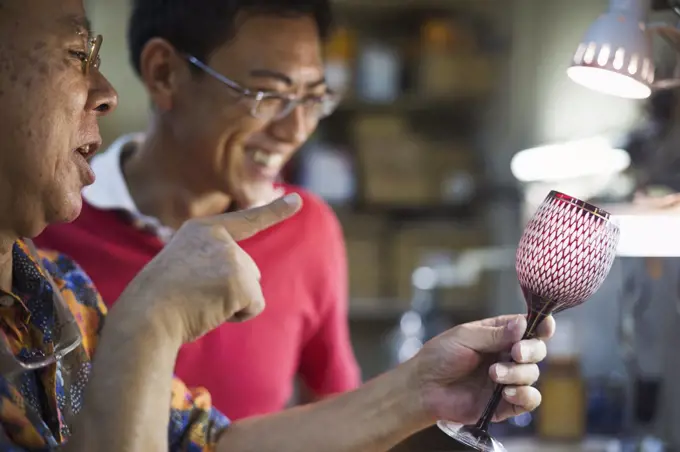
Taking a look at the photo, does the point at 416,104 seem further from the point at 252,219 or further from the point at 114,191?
the point at 252,219

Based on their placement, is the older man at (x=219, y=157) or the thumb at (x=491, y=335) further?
the older man at (x=219, y=157)

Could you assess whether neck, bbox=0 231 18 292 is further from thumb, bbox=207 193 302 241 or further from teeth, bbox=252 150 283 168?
teeth, bbox=252 150 283 168

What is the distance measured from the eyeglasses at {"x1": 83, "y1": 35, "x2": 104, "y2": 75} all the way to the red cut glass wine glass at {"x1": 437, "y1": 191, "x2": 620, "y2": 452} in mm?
445

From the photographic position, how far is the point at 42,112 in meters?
0.71

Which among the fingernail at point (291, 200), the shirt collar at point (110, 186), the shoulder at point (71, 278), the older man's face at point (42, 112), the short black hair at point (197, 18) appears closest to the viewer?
the older man's face at point (42, 112)

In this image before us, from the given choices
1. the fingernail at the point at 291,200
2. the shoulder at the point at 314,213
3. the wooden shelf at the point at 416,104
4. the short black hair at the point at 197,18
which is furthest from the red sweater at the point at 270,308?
the wooden shelf at the point at 416,104

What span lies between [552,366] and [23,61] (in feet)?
3.01

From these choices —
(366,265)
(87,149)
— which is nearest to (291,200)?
(87,149)

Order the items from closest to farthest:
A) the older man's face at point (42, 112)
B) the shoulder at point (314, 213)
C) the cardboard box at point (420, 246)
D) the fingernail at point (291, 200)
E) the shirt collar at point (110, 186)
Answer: the older man's face at point (42, 112) → the fingernail at point (291, 200) → the shirt collar at point (110, 186) → the shoulder at point (314, 213) → the cardboard box at point (420, 246)

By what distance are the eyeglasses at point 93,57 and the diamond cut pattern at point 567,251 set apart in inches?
17.5

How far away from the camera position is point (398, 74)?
3158 millimetres

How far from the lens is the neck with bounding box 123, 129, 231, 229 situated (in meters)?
1.15

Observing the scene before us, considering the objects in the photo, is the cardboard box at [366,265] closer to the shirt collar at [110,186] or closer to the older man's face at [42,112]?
the shirt collar at [110,186]

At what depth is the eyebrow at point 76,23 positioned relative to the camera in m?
0.73
